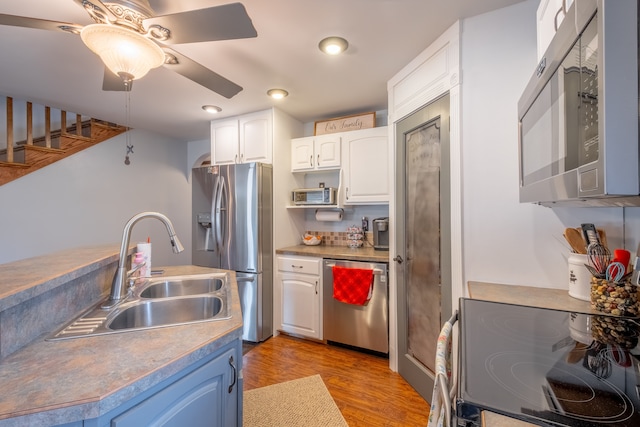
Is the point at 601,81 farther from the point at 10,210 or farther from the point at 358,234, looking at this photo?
the point at 10,210

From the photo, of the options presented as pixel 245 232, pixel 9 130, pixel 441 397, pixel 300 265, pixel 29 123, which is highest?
pixel 29 123

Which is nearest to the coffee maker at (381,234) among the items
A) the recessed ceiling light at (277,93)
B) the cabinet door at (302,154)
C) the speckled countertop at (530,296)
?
the cabinet door at (302,154)

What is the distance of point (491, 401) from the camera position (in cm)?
54

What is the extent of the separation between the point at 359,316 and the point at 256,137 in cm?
214

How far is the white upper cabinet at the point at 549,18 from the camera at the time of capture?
88 centimetres

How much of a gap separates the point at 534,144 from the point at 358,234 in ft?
7.00

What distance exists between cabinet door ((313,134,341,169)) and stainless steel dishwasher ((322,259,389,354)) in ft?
3.40

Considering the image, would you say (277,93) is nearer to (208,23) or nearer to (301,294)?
(208,23)

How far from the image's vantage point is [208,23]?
1.19 meters

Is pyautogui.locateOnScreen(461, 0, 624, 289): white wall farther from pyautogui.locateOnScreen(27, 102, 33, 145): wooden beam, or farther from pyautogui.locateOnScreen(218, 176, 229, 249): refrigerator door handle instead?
pyautogui.locateOnScreen(27, 102, 33, 145): wooden beam

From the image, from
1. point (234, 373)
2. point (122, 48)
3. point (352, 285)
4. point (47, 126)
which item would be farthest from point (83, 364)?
point (47, 126)

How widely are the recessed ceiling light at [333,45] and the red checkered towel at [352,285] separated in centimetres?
174

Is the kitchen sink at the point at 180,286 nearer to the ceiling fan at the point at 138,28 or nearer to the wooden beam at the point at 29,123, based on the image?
the ceiling fan at the point at 138,28

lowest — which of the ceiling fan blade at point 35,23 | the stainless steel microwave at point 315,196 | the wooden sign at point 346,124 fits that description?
the stainless steel microwave at point 315,196
